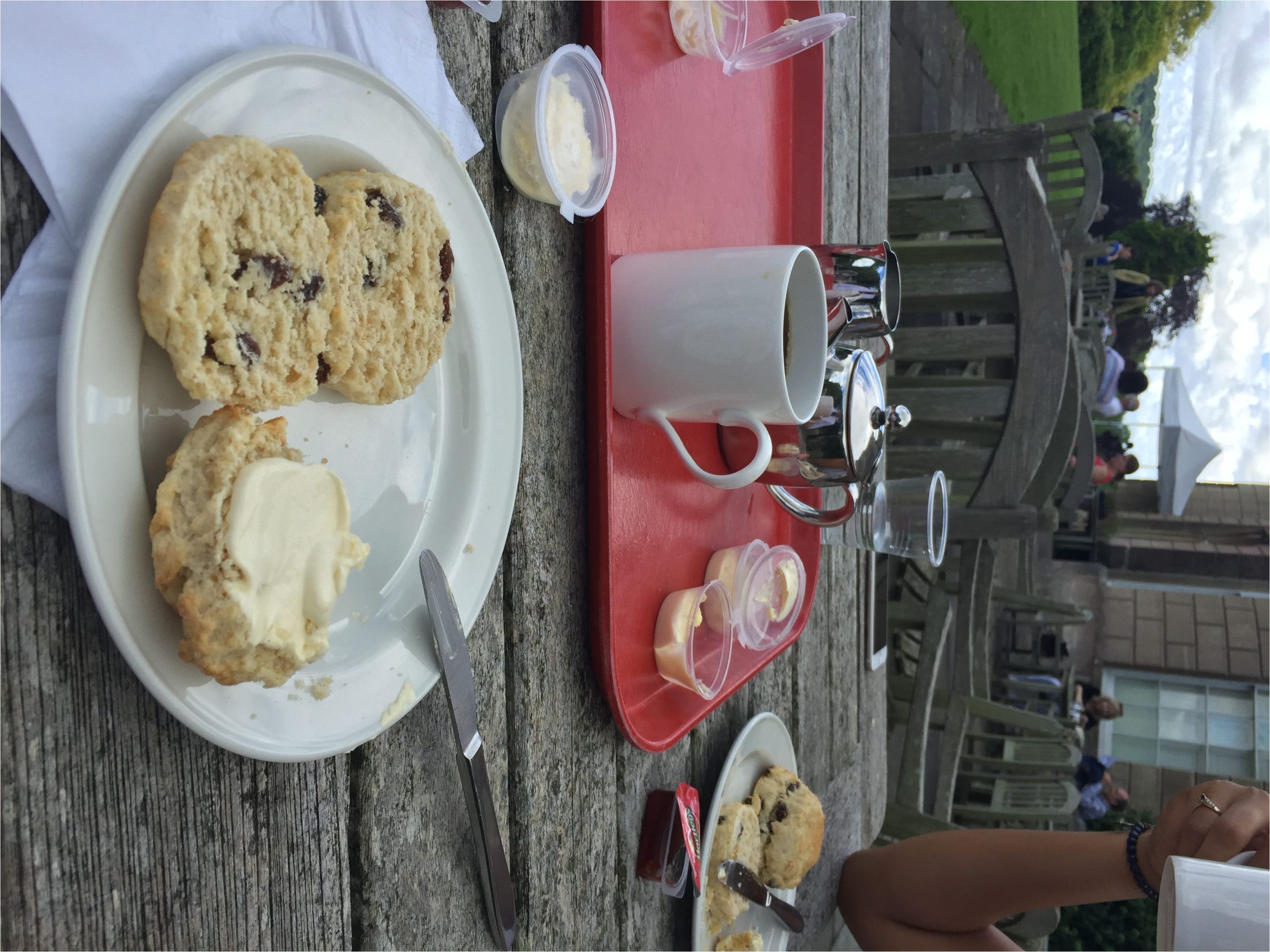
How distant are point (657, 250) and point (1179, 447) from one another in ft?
22.3

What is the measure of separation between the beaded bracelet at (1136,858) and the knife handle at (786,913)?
0.53 m

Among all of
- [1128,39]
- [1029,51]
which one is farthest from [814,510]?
[1128,39]

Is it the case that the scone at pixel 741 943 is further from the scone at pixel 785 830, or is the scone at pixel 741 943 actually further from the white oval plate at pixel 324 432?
the white oval plate at pixel 324 432

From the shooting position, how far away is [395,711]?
63 centimetres

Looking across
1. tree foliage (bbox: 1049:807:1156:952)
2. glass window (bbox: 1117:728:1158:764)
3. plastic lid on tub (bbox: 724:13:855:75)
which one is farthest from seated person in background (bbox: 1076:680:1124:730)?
plastic lid on tub (bbox: 724:13:855:75)

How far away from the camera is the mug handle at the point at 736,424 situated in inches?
33.8

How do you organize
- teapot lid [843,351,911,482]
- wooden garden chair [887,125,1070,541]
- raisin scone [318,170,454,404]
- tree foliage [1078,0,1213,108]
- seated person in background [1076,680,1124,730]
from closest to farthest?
raisin scone [318,170,454,404] < teapot lid [843,351,911,482] < wooden garden chair [887,125,1070,541] < seated person in background [1076,680,1124,730] < tree foliage [1078,0,1213,108]

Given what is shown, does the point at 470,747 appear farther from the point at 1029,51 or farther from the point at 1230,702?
the point at 1029,51

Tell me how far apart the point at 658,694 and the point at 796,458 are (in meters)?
0.35

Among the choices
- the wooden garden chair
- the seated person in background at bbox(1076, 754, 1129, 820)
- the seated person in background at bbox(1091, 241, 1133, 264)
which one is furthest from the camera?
the seated person in background at bbox(1091, 241, 1133, 264)

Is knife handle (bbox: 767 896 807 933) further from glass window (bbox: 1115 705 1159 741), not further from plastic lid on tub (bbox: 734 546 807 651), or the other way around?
glass window (bbox: 1115 705 1159 741)

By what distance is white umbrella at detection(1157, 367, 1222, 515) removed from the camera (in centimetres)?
629

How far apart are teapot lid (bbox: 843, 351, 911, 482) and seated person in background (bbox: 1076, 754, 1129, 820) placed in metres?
4.05

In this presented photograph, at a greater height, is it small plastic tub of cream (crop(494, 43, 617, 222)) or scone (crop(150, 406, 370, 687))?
small plastic tub of cream (crop(494, 43, 617, 222))
